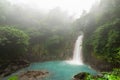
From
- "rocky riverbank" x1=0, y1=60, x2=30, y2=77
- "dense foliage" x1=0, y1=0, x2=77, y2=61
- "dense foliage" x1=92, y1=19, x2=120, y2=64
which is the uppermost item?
"dense foliage" x1=0, y1=0, x2=77, y2=61

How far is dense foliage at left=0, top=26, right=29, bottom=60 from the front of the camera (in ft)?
107

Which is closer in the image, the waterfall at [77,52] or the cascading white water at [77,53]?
the cascading white water at [77,53]

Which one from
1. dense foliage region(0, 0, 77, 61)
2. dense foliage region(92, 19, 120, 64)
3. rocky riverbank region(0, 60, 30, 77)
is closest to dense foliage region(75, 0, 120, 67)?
dense foliage region(92, 19, 120, 64)

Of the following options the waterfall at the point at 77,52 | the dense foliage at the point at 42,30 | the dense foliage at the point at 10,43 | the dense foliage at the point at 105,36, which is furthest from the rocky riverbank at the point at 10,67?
the dense foliage at the point at 105,36

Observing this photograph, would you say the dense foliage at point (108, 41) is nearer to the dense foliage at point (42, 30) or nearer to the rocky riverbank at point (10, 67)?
the rocky riverbank at point (10, 67)

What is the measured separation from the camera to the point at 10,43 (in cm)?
3397

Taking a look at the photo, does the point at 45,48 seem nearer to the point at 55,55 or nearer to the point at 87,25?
the point at 55,55

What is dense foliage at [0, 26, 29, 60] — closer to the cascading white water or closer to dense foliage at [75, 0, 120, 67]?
the cascading white water

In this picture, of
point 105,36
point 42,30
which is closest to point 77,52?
point 42,30

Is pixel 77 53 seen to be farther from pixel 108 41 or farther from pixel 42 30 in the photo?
pixel 108 41

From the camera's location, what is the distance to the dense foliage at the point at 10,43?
3271cm

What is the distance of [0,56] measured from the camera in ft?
111

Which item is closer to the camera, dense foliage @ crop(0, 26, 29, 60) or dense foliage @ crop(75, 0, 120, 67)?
dense foliage @ crop(75, 0, 120, 67)

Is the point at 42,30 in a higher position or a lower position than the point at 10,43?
higher
